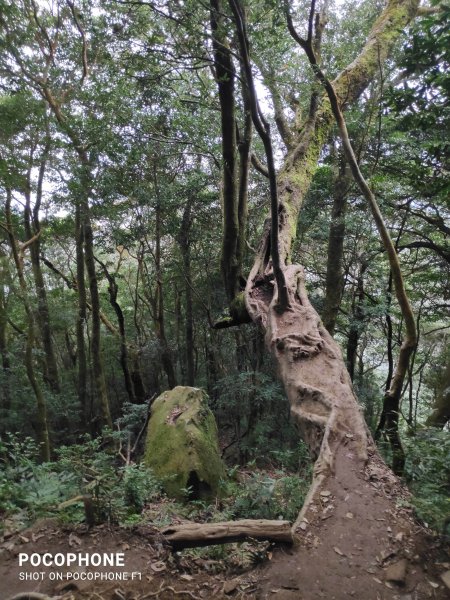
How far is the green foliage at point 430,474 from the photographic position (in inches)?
112

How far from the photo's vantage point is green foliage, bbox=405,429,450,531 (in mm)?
2852

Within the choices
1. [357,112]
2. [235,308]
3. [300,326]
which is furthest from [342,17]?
[300,326]

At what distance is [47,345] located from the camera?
12977mm

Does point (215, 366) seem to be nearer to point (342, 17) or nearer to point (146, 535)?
point (146, 535)

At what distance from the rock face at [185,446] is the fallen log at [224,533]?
109 inches

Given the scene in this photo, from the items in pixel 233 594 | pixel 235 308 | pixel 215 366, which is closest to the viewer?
pixel 233 594

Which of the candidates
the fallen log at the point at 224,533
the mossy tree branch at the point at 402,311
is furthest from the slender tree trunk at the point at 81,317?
the fallen log at the point at 224,533

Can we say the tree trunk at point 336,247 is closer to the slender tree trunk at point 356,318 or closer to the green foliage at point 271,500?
the slender tree trunk at point 356,318

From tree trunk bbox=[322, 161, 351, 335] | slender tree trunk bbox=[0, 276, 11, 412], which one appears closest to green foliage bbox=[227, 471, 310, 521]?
tree trunk bbox=[322, 161, 351, 335]

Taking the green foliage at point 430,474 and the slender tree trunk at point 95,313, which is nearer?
the green foliage at point 430,474

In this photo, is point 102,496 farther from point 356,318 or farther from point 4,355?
point 4,355

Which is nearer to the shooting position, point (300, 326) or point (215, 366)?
point (300, 326)

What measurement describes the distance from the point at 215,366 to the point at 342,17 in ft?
35.1

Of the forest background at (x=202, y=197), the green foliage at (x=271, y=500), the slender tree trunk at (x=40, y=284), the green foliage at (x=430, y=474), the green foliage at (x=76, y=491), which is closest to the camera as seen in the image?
the green foliage at (x=430, y=474)
